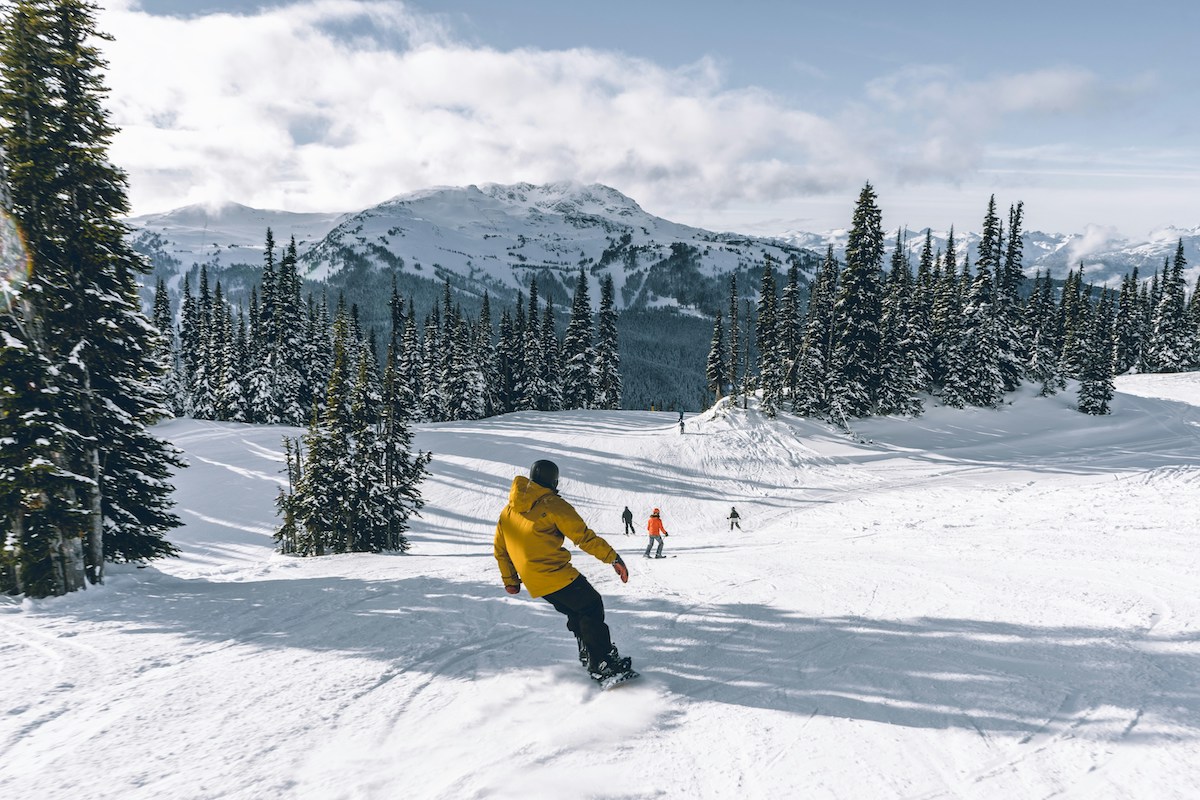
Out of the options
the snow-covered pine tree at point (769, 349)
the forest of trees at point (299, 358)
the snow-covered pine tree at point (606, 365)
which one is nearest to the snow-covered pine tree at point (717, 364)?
the forest of trees at point (299, 358)

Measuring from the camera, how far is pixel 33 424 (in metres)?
9.97

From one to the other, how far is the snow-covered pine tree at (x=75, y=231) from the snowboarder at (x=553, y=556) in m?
9.74

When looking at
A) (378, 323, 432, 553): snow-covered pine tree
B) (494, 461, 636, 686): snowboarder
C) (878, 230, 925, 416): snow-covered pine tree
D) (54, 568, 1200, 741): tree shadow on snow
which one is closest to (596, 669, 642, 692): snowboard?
(494, 461, 636, 686): snowboarder

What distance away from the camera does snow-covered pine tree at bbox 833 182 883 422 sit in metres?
44.0

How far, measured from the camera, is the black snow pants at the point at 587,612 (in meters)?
5.62

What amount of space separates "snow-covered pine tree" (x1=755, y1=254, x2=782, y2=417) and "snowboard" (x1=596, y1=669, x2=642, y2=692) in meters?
41.8

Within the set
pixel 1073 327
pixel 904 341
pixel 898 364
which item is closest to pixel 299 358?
pixel 898 364

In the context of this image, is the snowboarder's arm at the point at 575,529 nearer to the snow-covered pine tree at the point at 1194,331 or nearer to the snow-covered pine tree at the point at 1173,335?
the snow-covered pine tree at the point at 1173,335

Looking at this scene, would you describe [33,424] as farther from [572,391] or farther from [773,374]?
[572,391]

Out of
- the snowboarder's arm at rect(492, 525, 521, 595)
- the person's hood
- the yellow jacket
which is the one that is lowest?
the snowboarder's arm at rect(492, 525, 521, 595)

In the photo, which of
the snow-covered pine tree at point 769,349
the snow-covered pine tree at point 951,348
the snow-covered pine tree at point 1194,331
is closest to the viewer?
the snow-covered pine tree at point 769,349

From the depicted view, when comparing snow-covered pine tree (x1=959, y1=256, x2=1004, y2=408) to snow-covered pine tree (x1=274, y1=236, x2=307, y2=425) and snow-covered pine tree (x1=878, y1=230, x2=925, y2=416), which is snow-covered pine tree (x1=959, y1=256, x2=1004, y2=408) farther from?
snow-covered pine tree (x1=274, y1=236, x2=307, y2=425)

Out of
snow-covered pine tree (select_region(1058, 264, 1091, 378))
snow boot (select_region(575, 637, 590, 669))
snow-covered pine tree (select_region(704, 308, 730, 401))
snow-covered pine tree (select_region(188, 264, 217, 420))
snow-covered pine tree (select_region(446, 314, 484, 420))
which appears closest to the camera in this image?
snow boot (select_region(575, 637, 590, 669))

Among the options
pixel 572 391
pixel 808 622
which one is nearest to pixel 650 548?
pixel 808 622
